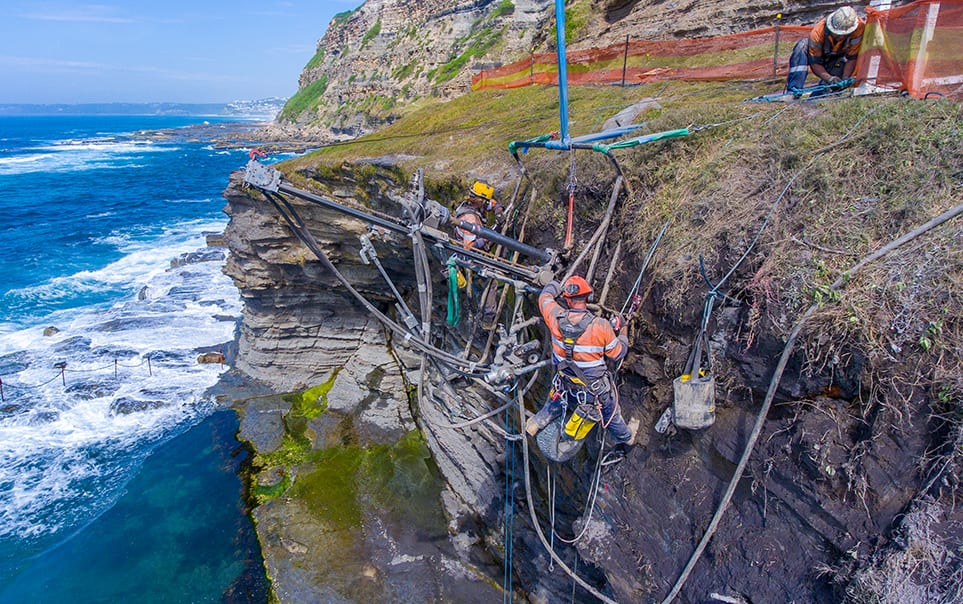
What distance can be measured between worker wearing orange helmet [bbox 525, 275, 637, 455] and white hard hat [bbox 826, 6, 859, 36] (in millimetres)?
6312

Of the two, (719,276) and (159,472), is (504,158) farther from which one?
(159,472)

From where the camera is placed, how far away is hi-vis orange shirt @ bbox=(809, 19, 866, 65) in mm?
8516

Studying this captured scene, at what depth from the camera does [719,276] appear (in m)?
6.32

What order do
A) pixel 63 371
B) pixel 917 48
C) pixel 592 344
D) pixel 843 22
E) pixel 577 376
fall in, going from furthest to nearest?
pixel 63 371 < pixel 843 22 < pixel 917 48 < pixel 577 376 < pixel 592 344

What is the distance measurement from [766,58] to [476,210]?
348 inches

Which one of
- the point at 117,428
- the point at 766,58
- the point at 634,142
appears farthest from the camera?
the point at 117,428

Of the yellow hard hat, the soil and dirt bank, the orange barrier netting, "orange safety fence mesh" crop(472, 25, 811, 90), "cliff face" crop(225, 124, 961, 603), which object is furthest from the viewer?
"orange safety fence mesh" crop(472, 25, 811, 90)

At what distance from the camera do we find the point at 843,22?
8367 millimetres

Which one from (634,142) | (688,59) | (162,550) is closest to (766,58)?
(688,59)

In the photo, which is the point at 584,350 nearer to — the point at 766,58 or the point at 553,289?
the point at 553,289

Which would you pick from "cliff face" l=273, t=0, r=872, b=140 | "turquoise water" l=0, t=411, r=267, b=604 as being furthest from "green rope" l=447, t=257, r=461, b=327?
"cliff face" l=273, t=0, r=872, b=140

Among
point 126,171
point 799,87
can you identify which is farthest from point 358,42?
point 799,87

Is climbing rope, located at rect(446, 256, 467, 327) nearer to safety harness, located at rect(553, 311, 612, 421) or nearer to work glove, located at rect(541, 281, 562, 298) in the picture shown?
work glove, located at rect(541, 281, 562, 298)

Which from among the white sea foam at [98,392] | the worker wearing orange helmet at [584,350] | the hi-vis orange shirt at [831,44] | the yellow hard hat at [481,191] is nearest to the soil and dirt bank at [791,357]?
the worker wearing orange helmet at [584,350]
